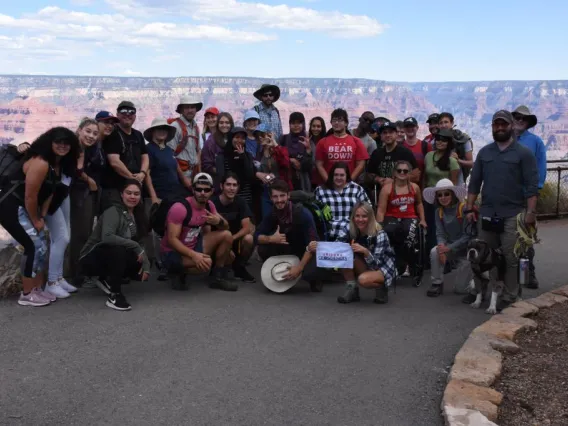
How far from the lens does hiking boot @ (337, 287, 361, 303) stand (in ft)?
22.2

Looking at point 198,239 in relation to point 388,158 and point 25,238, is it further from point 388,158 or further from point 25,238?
point 388,158

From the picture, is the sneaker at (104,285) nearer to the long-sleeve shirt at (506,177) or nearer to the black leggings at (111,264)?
the black leggings at (111,264)

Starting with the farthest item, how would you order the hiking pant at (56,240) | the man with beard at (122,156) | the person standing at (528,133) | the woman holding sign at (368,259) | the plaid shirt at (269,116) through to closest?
1. the plaid shirt at (269,116)
2. the person standing at (528,133)
3. the man with beard at (122,156)
4. the woman holding sign at (368,259)
5. the hiking pant at (56,240)

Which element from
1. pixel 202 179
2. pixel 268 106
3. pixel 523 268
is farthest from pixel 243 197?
pixel 523 268

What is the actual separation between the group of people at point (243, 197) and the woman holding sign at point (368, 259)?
0.04 ft

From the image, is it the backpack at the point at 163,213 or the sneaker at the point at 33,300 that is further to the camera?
the backpack at the point at 163,213

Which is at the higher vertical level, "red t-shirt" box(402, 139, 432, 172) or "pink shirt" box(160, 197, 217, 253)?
"red t-shirt" box(402, 139, 432, 172)

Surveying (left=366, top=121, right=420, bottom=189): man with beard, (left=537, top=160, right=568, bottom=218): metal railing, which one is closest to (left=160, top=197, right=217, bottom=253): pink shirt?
(left=366, top=121, right=420, bottom=189): man with beard

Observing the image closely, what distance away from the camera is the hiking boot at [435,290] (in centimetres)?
717

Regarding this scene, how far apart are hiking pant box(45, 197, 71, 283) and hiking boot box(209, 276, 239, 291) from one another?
157 cm

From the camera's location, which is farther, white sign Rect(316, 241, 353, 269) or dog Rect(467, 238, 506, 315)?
white sign Rect(316, 241, 353, 269)

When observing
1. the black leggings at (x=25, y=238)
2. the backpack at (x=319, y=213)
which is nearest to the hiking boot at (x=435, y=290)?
the backpack at (x=319, y=213)

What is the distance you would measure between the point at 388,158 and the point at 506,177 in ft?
6.78

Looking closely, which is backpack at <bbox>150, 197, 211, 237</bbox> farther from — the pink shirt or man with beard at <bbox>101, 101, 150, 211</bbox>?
man with beard at <bbox>101, 101, 150, 211</bbox>
